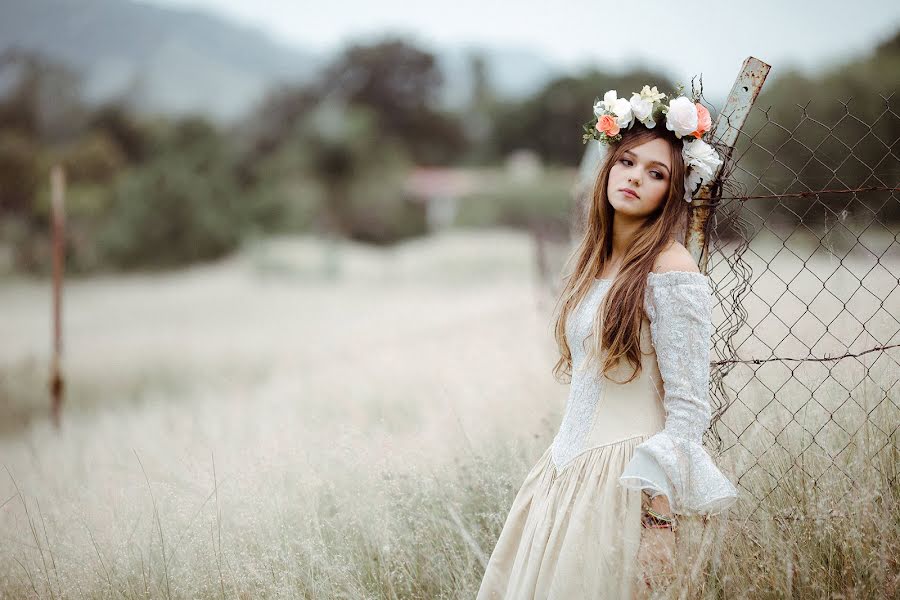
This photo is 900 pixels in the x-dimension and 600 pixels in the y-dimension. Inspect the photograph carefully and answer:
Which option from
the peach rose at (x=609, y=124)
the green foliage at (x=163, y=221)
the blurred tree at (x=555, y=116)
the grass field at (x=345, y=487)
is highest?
the blurred tree at (x=555, y=116)

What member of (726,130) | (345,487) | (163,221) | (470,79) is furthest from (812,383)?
(470,79)

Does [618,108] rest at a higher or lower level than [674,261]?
higher

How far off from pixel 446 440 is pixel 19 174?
109ft

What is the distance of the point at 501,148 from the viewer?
1946 inches

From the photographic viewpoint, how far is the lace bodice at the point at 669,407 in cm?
177

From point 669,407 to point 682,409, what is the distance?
3cm

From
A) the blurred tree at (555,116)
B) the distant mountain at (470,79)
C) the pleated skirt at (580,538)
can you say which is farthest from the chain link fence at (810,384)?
the distant mountain at (470,79)

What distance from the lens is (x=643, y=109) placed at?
2.07 metres

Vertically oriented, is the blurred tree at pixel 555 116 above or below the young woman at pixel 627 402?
above

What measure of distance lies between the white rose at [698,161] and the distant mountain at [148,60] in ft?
121

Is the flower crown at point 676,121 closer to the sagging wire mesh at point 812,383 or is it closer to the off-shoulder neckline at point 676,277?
the sagging wire mesh at point 812,383

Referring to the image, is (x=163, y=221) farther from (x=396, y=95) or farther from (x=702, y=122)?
(x=396, y=95)

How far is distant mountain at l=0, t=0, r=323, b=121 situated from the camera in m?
38.6

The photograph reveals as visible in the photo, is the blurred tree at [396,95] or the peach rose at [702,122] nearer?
the peach rose at [702,122]
